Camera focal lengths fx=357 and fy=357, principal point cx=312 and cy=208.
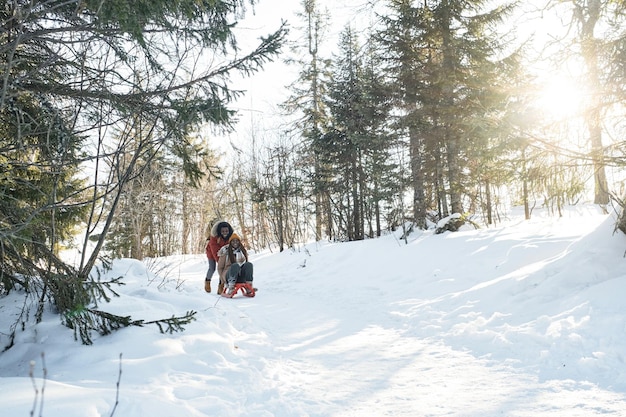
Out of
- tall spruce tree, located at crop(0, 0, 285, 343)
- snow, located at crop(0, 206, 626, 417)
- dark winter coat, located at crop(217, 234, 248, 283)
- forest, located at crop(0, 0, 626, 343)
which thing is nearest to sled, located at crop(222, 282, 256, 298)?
dark winter coat, located at crop(217, 234, 248, 283)

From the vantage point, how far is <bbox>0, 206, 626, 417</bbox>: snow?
2680mm

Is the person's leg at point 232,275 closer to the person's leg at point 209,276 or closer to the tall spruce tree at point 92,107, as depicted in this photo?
the person's leg at point 209,276

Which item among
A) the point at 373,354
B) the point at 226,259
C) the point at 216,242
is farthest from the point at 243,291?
the point at 373,354

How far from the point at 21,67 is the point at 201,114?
1.87 metres

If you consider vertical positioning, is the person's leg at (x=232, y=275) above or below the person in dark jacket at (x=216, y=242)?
below

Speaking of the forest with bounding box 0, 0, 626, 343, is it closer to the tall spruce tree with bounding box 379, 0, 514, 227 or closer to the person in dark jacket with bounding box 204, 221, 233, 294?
the tall spruce tree with bounding box 379, 0, 514, 227

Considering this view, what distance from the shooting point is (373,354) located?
407 centimetres

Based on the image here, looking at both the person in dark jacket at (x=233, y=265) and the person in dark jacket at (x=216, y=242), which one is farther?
the person in dark jacket at (x=216, y=242)

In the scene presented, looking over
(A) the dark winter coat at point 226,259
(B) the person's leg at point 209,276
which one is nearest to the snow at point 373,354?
(A) the dark winter coat at point 226,259

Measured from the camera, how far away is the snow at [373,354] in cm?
268

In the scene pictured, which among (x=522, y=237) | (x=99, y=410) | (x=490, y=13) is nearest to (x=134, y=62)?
(x=99, y=410)

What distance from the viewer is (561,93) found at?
18.0 ft

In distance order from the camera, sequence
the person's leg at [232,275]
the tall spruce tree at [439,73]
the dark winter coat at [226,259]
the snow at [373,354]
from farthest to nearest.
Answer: the tall spruce tree at [439,73], the dark winter coat at [226,259], the person's leg at [232,275], the snow at [373,354]

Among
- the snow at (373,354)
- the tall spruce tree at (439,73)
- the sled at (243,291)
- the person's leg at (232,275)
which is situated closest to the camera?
the snow at (373,354)
